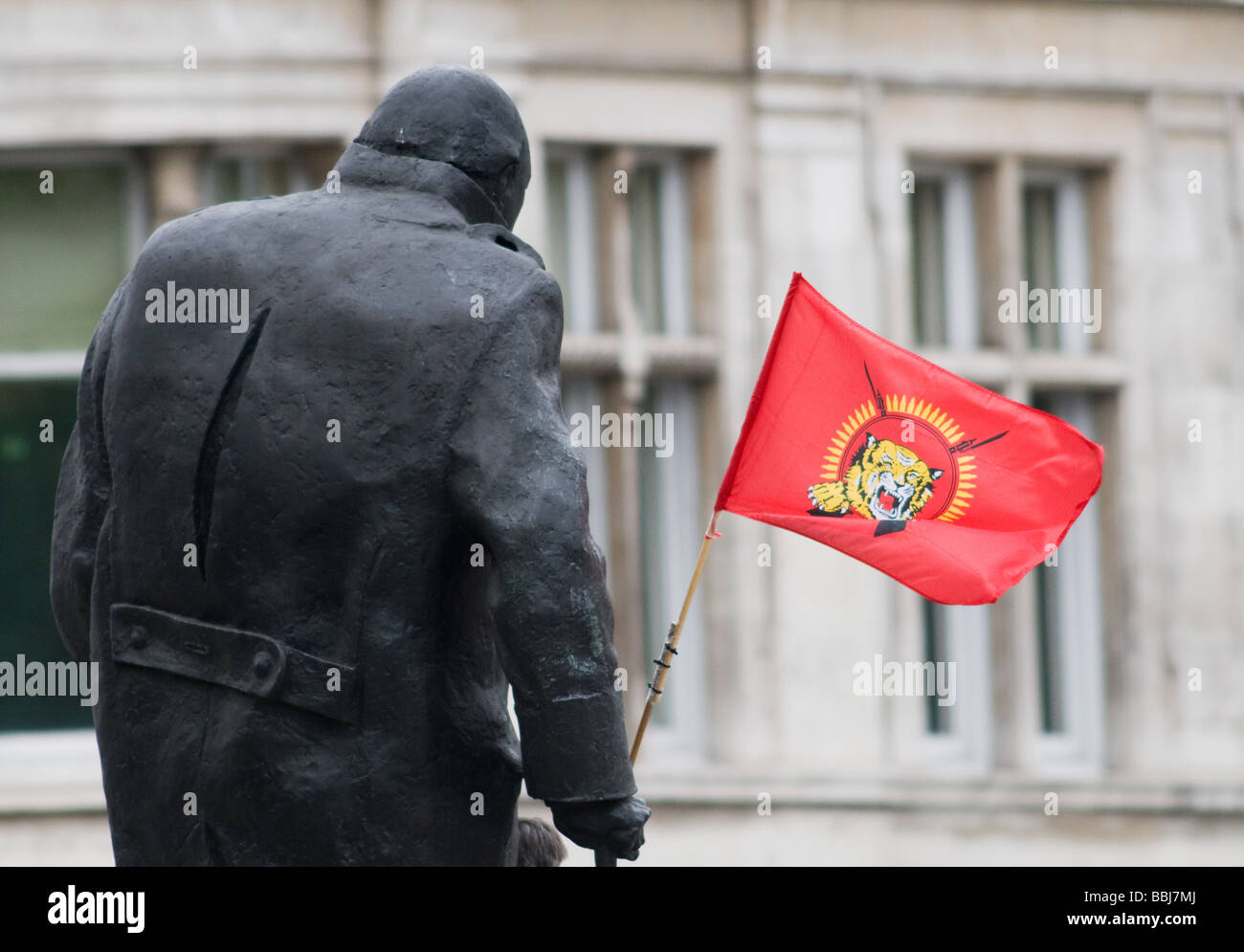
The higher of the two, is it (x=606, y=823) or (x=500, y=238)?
(x=500, y=238)

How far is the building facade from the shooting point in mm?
15820

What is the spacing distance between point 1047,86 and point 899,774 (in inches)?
159

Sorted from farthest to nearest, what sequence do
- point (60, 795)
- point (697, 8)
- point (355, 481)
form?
point (697, 8)
point (60, 795)
point (355, 481)

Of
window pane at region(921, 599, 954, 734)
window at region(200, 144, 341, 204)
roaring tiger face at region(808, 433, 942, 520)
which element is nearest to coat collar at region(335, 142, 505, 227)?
roaring tiger face at region(808, 433, 942, 520)

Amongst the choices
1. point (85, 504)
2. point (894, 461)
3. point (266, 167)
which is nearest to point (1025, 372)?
point (266, 167)

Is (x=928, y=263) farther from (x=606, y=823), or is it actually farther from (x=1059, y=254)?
(x=606, y=823)

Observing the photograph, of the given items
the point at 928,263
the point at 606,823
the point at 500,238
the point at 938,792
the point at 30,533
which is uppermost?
the point at 928,263

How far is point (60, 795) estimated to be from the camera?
15453 millimetres

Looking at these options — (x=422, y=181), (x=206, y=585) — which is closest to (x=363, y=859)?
(x=206, y=585)

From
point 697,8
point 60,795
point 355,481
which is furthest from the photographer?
point 697,8

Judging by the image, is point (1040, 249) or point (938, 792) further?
point (1040, 249)

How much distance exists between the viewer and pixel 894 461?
24.1 feet

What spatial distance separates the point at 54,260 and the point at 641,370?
315 cm

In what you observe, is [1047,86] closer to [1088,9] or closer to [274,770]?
[1088,9]
